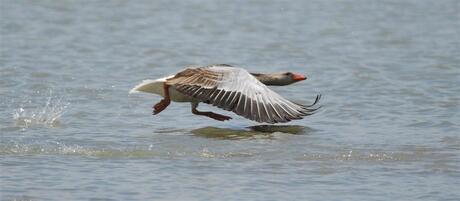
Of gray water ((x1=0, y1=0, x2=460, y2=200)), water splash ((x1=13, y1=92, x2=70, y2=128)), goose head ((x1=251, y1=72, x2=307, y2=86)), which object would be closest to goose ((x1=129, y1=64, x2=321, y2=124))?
gray water ((x1=0, y1=0, x2=460, y2=200))

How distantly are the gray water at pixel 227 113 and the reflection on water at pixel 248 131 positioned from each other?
24mm

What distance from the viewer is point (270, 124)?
11.2 m

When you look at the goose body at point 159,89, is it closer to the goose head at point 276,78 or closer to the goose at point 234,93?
the goose at point 234,93

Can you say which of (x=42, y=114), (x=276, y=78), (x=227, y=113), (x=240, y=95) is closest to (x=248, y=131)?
(x=240, y=95)

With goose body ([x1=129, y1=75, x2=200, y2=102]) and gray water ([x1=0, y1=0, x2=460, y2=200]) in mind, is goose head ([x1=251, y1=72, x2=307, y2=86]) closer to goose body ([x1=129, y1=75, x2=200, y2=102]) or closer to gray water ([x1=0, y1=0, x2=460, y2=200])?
gray water ([x1=0, y1=0, x2=460, y2=200])

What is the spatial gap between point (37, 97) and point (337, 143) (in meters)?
4.17

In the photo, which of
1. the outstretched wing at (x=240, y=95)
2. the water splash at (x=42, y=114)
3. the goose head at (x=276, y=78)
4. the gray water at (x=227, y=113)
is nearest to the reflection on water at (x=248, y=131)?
the gray water at (x=227, y=113)

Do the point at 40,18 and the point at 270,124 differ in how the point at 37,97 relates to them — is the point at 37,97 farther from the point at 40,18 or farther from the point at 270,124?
the point at 40,18

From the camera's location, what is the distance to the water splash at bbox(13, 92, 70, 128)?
10.8 m

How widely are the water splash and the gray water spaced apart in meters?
0.03

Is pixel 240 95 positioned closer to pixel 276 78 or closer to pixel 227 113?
pixel 276 78

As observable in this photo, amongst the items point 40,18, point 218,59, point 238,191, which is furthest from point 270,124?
point 40,18

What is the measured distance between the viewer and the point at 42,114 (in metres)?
11.2

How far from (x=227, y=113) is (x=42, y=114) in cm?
219
